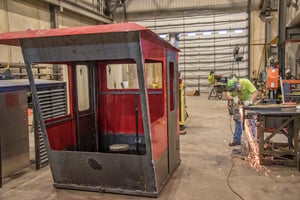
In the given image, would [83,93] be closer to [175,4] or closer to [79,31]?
[79,31]

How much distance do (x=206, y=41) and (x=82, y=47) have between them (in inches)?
481

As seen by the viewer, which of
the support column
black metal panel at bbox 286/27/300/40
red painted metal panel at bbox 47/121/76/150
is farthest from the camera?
black metal panel at bbox 286/27/300/40

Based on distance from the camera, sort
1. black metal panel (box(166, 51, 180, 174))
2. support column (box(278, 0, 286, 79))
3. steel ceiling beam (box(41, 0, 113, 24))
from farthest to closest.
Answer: steel ceiling beam (box(41, 0, 113, 24)), support column (box(278, 0, 286, 79)), black metal panel (box(166, 51, 180, 174))

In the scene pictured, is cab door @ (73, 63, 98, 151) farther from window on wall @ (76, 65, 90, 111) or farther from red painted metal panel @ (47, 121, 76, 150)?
window on wall @ (76, 65, 90, 111)

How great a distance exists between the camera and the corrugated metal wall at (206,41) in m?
13.7

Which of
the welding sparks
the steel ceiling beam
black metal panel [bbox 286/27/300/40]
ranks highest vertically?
the steel ceiling beam

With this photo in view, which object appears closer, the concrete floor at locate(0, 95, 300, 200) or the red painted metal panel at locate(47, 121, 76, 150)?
the concrete floor at locate(0, 95, 300, 200)

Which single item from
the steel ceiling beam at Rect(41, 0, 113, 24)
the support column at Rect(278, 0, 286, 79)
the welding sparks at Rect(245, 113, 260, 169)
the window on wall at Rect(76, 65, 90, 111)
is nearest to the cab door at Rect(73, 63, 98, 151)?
the window on wall at Rect(76, 65, 90, 111)

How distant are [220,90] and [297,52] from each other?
356 centimetres

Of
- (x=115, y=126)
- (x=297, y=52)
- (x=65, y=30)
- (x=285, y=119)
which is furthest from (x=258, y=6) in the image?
(x=65, y=30)

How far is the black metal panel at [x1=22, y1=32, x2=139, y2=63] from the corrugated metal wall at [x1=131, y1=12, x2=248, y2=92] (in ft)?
37.2

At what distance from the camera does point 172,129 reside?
3.73 meters

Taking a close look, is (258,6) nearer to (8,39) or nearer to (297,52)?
(297,52)

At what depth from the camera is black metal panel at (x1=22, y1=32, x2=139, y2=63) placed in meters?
2.57
